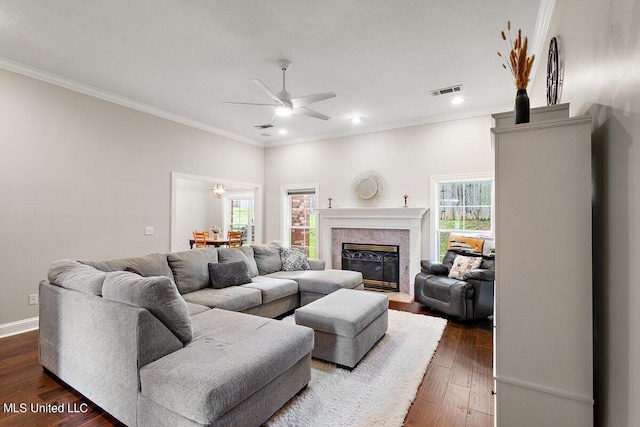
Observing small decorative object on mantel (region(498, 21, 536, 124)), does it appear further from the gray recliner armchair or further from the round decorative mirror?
the round decorative mirror

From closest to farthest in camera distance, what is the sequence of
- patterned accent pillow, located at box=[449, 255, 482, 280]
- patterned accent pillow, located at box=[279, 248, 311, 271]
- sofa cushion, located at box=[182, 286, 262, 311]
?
sofa cushion, located at box=[182, 286, 262, 311] → patterned accent pillow, located at box=[449, 255, 482, 280] → patterned accent pillow, located at box=[279, 248, 311, 271]

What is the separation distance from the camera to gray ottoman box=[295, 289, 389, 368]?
2.57m

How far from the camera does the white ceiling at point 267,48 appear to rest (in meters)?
2.51

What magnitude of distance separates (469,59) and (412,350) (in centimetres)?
313

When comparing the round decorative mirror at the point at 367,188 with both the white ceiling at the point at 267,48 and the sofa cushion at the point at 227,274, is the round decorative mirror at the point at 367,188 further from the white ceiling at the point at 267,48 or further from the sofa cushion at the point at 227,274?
the sofa cushion at the point at 227,274

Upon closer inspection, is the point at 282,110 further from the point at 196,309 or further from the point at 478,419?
the point at 478,419

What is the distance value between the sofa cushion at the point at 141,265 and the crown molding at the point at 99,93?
8.21 ft

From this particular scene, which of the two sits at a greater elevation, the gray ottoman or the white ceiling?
the white ceiling

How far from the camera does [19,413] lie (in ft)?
6.57

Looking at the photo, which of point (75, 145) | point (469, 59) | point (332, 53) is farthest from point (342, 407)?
point (75, 145)

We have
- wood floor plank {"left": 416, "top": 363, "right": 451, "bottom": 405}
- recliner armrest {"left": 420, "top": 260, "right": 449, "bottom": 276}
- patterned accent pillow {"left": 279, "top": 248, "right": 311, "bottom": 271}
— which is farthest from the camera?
patterned accent pillow {"left": 279, "top": 248, "right": 311, "bottom": 271}

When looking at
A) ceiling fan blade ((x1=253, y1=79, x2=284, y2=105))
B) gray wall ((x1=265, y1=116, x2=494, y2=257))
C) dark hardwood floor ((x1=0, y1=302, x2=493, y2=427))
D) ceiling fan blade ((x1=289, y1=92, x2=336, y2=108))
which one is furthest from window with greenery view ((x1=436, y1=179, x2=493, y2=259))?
ceiling fan blade ((x1=253, y1=79, x2=284, y2=105))

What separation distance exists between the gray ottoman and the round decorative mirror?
3.01 m

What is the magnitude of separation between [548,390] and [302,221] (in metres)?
5.61
